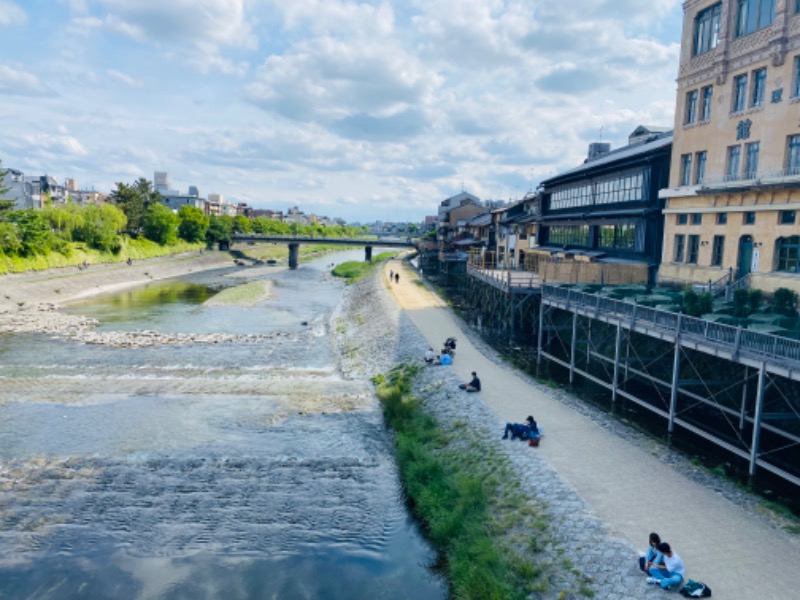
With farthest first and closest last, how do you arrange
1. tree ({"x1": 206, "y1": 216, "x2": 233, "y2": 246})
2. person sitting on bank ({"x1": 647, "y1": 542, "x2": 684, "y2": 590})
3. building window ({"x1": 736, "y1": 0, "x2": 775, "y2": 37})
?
tree ({"x1": 206, "y1": 216, "x2": 233, "y2": 246}), building window ({"x1": 736, "y1": 0, "x2": 775, "y2": 37}), person sitting on bank ({"x1": 647, "y1": 542, "x2": 684, "y2": 590})

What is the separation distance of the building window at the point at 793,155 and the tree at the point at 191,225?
104 meters

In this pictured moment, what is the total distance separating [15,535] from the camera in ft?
50.8

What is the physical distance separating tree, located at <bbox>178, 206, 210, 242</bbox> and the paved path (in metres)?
101

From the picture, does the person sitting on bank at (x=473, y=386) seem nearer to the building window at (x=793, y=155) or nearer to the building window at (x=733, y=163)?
the building window at (x=793, y=155)

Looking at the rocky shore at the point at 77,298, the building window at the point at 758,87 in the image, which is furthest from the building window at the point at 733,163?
the rocky shore at the point at 77,298

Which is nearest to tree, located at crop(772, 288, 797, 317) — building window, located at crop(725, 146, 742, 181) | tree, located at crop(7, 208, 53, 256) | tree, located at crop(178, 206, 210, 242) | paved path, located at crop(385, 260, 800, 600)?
building window, located at crop(725, 146, 742, 181)

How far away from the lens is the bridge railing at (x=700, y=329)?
Result: 16422 mm

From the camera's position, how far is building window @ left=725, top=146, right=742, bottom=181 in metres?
29.9

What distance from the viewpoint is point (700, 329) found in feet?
65.4

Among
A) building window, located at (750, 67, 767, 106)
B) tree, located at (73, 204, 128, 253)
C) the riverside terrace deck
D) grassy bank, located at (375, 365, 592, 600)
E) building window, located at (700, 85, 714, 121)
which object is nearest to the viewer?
grassy bank, located at (375, 365, 592, 600)

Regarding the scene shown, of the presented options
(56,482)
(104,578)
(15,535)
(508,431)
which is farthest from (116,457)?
(508,431)

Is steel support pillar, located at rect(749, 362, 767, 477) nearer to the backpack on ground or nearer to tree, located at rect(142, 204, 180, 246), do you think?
the backpack on ground

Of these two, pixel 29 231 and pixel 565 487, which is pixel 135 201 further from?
pixel 565 487

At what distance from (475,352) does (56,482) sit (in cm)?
2177
